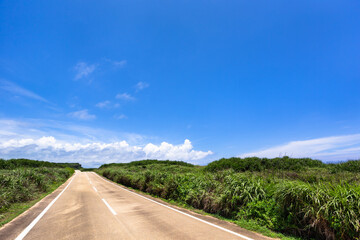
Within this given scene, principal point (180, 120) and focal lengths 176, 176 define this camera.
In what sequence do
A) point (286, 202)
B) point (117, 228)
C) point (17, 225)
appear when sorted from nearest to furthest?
point (117, 228) < point (286, 202) < point (17, 225)

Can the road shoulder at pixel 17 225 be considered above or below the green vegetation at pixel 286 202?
below

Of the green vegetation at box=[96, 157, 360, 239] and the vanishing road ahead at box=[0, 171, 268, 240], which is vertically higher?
the green vegetation at box=[96, 157, 360, 239]

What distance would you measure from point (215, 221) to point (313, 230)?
312cm

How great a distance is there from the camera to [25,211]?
27.8ft

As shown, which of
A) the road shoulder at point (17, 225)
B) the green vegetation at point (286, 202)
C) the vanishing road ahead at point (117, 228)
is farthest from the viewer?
the road shoulder at point (17, 225)

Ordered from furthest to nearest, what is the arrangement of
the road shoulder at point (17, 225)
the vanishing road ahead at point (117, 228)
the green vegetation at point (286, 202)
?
the road shoulder at point (17, 225), the vanishing road ahead at point (117, 228), the green vegetation at point (286, 202)

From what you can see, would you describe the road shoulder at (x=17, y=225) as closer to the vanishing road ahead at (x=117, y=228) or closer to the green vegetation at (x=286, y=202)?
the vanishing road ahead at (x=117, y=228)

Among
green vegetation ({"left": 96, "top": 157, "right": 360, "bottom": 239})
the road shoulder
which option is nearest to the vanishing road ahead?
the road shoulder

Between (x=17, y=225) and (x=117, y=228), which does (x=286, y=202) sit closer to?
(x=117, y=228)

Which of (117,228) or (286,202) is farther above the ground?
(286,202)

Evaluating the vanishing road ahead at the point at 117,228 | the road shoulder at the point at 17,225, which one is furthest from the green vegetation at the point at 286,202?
the road shoulder at the point at 17,225

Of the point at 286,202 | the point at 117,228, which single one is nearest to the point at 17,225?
the point at 117,228

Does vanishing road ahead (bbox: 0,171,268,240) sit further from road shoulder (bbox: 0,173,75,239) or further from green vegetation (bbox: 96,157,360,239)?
green vegetation (bbox: 96,157,360,239)

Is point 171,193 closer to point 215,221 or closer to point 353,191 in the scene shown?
point 215,221
